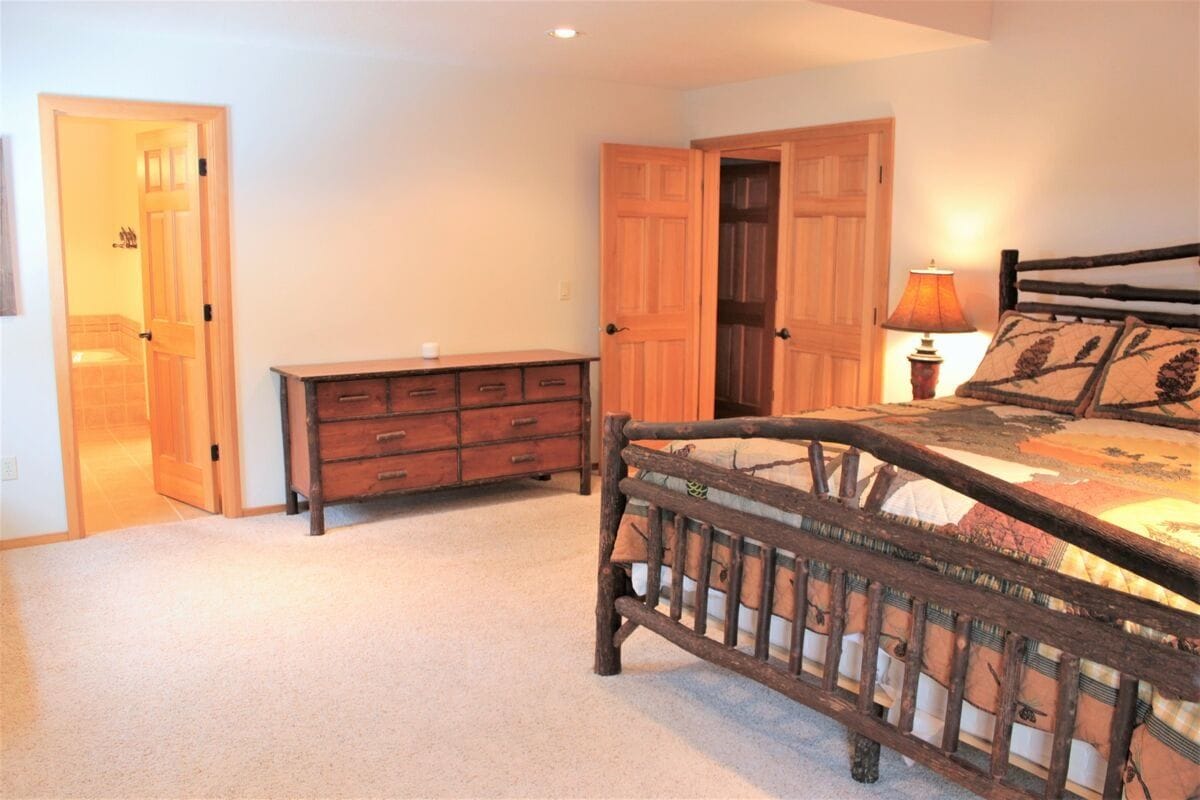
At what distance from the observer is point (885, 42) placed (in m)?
4.59

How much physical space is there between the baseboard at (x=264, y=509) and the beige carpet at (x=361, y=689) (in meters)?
0.48

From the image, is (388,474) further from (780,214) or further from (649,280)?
(780,214)

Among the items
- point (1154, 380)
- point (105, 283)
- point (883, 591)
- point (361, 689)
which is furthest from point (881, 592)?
point (105, 283)

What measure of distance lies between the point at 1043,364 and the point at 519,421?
99.9 inches

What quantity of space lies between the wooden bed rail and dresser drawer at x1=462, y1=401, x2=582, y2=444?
8.83ft

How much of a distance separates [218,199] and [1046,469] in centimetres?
382

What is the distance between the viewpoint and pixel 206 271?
4.88 metres

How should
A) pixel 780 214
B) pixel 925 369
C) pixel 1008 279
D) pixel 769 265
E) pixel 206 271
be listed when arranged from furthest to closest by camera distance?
pixel 769 265 → pixel 780 214 → pixel 206 271 → pixel 925 369 → pixel 1008 279

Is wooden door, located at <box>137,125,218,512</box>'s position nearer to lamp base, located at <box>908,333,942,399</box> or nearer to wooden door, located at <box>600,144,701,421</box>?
wooden door, located at <box>600,144,701,421</box>

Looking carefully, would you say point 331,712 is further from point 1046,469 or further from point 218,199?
point 218,199

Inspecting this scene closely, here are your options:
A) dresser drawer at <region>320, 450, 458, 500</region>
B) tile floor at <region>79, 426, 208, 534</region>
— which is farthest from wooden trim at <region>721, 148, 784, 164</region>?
tile floor at <region>79, 426, 208, 534</region>

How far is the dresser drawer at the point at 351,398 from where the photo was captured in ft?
15.4

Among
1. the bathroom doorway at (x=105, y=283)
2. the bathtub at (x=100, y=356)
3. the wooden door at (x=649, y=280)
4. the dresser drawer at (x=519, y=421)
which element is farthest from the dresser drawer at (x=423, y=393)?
the bathtub at (x=100, y=356)

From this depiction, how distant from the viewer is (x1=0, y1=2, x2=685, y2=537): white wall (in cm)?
442
